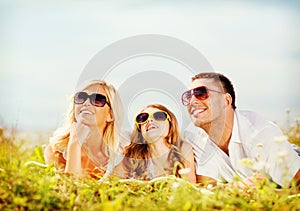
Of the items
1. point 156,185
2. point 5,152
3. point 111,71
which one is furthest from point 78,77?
point 156,185

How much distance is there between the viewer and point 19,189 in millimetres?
1299

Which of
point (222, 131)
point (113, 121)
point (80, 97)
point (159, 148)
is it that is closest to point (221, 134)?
point (222, 131)

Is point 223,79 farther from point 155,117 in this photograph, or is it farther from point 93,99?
point 93,99

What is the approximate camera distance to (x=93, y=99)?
1.92 m

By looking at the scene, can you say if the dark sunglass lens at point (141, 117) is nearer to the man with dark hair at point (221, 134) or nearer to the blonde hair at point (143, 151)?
the blonde hair at point (143, 151)

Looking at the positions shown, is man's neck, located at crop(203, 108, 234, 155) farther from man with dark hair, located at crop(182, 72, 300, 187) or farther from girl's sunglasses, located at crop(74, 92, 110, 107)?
girl's sunglasses, located at crop(74, 92, 110, 107)

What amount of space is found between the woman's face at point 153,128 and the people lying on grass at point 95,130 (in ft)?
0.38

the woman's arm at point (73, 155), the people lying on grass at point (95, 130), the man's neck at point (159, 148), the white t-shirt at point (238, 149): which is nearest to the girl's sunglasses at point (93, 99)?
the people lying on grass at point (95, 130)

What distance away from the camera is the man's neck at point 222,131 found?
1.96 metres

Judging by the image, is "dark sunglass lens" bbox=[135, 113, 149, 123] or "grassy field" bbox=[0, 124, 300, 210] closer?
"grassy field" bbox=[0, 124, 300, 210]

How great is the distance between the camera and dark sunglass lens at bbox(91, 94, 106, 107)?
192 cm

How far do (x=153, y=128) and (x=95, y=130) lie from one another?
231mm

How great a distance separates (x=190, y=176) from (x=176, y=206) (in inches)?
26.8

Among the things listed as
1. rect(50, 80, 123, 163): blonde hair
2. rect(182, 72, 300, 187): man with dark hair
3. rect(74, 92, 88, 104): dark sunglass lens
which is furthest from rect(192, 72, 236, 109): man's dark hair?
rect(74, 92, 88, 104): dark sunglass lens
